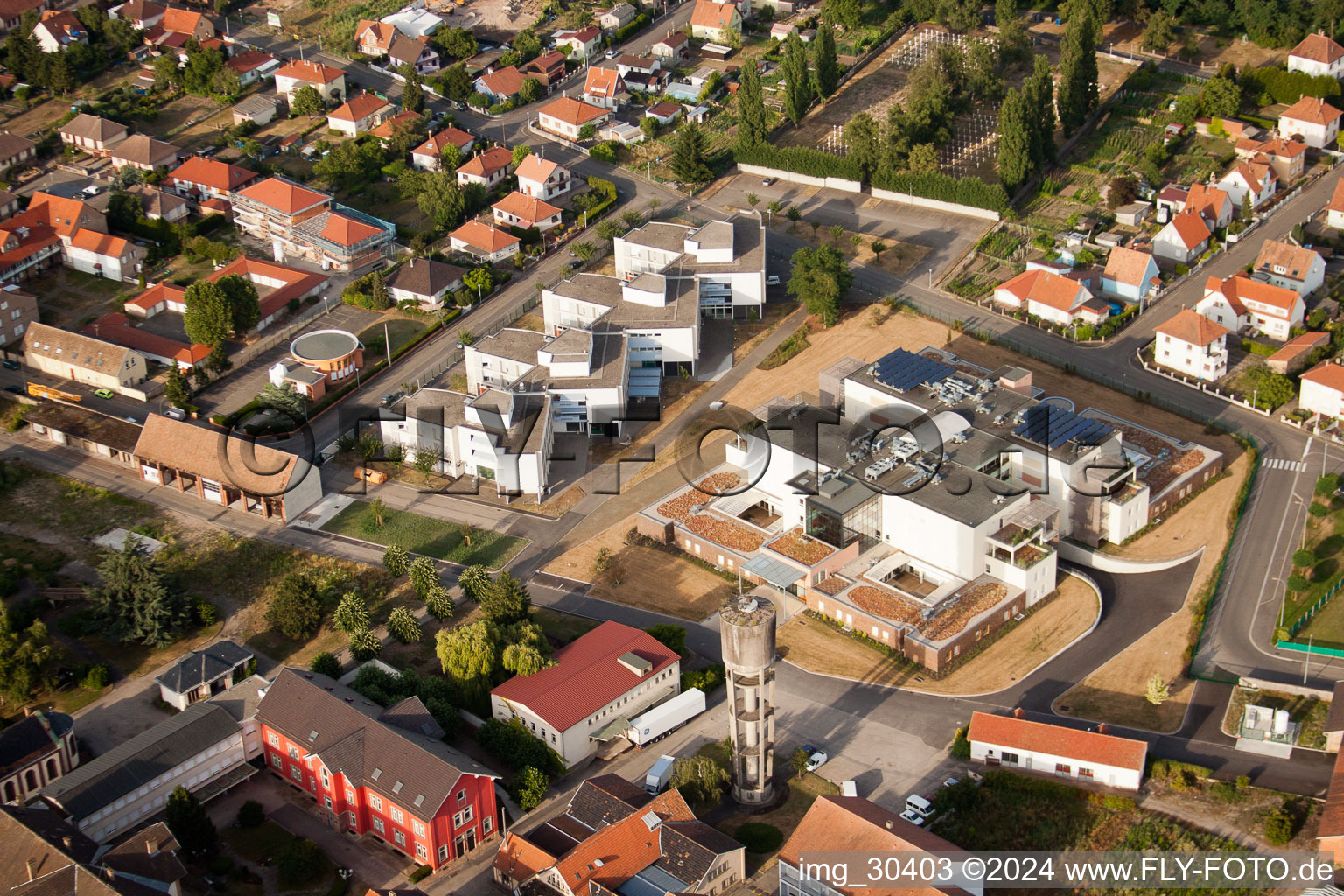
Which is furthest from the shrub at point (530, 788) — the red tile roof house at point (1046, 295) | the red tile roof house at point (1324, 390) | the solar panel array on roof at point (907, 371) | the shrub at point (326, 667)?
the red tile roof house at point (1324, 390)

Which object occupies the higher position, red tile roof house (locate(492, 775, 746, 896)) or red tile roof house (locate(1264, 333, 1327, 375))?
red tile roof house (locate(1264, 333, 1327, 375))

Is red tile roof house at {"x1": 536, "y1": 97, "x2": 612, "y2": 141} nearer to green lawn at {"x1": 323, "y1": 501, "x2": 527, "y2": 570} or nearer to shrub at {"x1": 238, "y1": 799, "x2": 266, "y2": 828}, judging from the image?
green lawn at {"x1": 323, "y1": 501, "x2": 527, "y2": 570}

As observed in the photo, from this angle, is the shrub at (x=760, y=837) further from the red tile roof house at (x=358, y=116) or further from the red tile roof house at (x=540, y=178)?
the red tile roof house at (x=358, y=116)

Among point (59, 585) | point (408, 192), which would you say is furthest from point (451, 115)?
point (59, 585)

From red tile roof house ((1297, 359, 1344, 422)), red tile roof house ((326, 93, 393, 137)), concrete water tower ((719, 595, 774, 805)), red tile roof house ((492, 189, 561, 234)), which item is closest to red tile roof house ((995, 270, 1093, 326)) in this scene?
red tile roof house ((1297, 359, 1344, 422))

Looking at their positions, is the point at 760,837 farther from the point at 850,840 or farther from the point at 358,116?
the point at 358,116

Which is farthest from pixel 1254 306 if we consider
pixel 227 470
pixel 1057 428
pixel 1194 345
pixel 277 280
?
pixel 277 280
